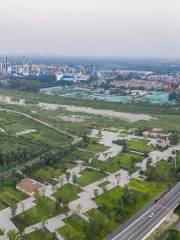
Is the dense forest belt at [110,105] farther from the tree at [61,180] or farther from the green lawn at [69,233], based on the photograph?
the green lawn at [69,233]

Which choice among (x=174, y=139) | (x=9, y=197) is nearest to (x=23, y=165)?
(x=9, y=197)

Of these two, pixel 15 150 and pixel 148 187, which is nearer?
pixel 148 187

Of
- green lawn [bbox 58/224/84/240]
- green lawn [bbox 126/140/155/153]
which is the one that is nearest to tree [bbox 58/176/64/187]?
green lawn [bbox 58/224/84/240]

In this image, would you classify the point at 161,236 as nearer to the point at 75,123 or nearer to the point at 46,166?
the point at 46,166

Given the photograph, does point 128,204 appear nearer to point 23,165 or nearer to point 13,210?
point 13,210

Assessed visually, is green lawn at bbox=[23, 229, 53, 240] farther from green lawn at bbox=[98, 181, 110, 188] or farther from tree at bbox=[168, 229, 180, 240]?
green lawn at bbox=[98, 181, 110, 188]

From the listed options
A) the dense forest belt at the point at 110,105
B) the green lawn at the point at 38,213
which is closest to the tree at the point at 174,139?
the dense forest belt at the point at 110,105
